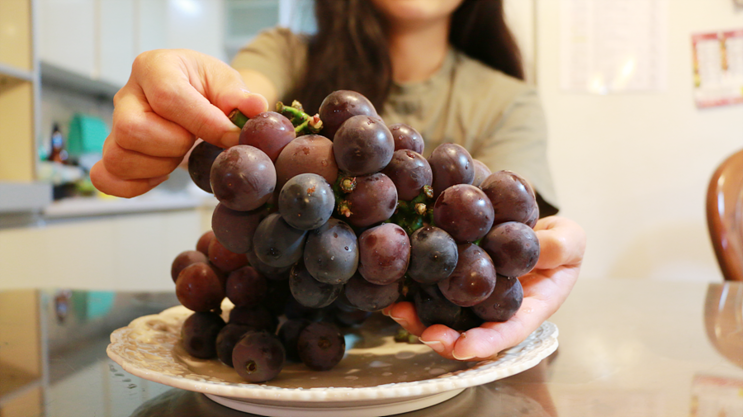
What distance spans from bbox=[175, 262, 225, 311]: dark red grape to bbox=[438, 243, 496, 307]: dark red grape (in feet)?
0.81

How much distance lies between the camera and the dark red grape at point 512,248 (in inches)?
15.8

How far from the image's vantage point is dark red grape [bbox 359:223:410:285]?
0.37 m

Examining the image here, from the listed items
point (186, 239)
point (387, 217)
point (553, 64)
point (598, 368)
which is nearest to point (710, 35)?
point (553, 64)

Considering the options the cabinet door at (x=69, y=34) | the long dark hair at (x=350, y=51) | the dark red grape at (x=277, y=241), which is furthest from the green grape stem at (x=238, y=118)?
the cabinet door at (x=69, y=34)

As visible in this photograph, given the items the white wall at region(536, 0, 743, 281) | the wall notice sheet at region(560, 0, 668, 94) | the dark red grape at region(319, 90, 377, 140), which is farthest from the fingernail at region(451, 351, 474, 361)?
the wall notice sheet at region(560, 0, 668, 94)

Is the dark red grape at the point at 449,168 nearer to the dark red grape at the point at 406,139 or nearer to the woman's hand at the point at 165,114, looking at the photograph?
the dark red grape at the point at 406,139

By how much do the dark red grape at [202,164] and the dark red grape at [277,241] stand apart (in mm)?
97

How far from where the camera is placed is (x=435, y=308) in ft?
1.41

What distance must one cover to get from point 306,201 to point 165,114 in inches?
8.7

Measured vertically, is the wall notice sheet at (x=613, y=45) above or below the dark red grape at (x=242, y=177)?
above

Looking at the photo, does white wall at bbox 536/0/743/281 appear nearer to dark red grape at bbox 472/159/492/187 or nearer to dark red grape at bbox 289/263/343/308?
dark red grape at bbox 472/159/492/187

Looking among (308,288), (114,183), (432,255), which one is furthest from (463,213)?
(114,183)

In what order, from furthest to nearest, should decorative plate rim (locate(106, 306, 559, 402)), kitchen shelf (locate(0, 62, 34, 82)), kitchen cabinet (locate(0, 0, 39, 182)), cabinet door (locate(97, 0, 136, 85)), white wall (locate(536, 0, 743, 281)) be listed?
1. cabinet door (locate(97, 0, 136, 85))
2. white wall (locate(536, 0, 743, 281))
3. kitchen cabinet (locate(0, 0, 39, 182))
4. kitchen shelf (locate(0, 62, 34, 82))
5. decorative plate rim (locate(106, 306, 559, 402))

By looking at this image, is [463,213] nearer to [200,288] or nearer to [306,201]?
[306,201]
